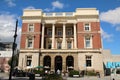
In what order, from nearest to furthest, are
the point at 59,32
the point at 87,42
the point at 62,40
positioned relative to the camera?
the point at 87,42, the point at 62,40, the point at 59,32

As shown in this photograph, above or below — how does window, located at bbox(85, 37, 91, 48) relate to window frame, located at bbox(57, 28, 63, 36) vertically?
below

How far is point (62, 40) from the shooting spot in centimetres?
5916

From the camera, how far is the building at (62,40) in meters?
55.0

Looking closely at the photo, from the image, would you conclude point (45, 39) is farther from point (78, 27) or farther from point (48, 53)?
point (78, 27)

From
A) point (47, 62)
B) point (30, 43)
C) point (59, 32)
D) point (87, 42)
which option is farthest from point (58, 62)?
point (87, 42)

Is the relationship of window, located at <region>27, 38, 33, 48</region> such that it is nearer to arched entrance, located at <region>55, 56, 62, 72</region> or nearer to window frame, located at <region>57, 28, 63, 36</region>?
arched entrance, located at <region>55, 56, 62, 72</region>

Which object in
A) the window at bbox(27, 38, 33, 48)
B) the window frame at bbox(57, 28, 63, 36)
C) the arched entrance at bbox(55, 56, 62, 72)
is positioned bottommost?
the arched entrance at bbox(55, 56, 62, 72)

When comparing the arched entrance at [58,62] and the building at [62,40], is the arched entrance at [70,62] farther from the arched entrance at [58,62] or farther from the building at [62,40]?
the arched entrance at [58,62]

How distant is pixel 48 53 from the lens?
56.0 meters

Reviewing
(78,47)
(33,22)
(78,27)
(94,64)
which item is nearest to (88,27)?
(78,27)

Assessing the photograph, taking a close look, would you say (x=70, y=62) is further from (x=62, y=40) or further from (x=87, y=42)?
(x=87, y=42)

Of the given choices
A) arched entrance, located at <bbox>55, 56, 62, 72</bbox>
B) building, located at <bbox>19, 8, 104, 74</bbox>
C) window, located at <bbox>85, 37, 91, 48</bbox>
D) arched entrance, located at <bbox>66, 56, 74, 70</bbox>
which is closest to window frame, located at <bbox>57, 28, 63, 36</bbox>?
building, located at <bbox>19, 8, 104, 74</bbox>

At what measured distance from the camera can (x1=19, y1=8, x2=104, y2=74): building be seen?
55.0 metres

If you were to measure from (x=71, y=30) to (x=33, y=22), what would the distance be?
454 inches
